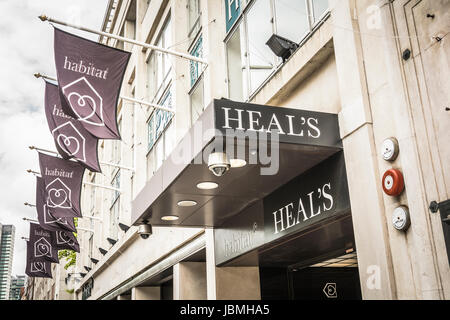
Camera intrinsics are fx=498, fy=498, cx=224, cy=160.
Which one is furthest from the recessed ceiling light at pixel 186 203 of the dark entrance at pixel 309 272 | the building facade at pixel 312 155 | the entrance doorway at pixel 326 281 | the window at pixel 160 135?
the window at pixel 160 135

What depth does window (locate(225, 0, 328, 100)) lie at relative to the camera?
7973mm

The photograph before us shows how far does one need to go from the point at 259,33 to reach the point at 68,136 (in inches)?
217

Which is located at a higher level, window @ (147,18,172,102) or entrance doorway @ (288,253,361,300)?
window @ (147,18,172,102)

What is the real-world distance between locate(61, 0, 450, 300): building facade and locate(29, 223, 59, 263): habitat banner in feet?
32.3

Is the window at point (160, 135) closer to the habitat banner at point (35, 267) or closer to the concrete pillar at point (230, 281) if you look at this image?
the concrete pillar at point (230, 281)

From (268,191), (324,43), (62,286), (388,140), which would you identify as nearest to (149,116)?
(268,191)

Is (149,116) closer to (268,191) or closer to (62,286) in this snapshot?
(268,191)

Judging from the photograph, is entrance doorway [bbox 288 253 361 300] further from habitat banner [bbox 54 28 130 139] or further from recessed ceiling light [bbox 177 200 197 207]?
habitat banner [bbox 54 28 130 139]

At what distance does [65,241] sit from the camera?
20906 mm

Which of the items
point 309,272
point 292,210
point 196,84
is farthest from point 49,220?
point 292,210

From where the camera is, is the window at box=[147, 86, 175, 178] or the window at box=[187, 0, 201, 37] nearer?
the window at box=[187, 0, 201, 37]

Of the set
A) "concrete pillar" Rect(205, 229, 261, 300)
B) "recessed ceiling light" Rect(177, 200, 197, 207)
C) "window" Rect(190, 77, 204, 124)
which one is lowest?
"concrete pillar" Rect(205, 229, 261, 300)

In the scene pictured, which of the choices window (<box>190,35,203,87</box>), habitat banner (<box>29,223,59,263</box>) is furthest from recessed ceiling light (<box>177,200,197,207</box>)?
habitat banner (<box>29,223,59,263</box>)
